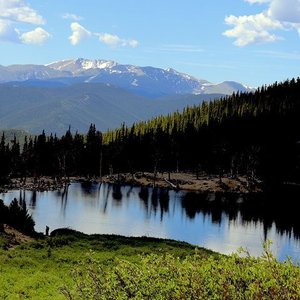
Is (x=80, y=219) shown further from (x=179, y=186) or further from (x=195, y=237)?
(x=179, y=186)

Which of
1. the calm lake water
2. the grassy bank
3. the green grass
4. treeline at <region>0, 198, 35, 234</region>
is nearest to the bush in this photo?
the grassy bank

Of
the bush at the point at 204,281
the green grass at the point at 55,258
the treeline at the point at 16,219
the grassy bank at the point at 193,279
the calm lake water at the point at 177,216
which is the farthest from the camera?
the calm lake water at the point at 177,216

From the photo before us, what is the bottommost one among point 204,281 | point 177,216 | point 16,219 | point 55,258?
point 177,216

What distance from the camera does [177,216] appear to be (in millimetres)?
127750

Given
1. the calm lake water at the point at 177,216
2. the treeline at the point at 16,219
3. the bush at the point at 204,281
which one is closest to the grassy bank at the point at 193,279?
the bush at the point at 204,281

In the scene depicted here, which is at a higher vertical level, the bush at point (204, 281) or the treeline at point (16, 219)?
the bush at point (204, 281)

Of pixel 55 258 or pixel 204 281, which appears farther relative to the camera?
pixel 55 258

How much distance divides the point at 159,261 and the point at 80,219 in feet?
345

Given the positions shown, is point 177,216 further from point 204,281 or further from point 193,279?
point 193,279

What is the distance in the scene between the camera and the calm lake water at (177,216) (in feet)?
334

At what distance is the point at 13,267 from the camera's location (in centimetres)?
4438

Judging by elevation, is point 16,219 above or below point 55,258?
below

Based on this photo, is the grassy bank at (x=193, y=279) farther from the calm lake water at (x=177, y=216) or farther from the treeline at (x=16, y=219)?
the calm lake water at (x=177, y=216)

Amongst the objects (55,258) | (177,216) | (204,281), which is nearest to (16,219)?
(55,258)
